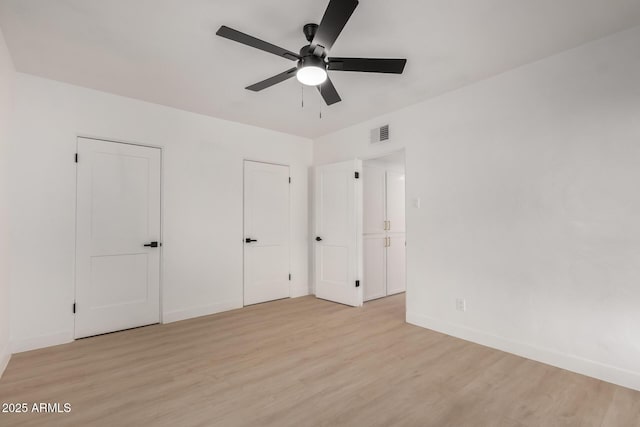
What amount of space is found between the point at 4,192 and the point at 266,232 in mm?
2897

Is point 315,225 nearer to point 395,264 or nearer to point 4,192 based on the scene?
point 395,264

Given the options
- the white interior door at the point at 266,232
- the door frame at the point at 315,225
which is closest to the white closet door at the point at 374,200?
the door frame at the point at 315,225

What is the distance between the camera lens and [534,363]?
2.67m

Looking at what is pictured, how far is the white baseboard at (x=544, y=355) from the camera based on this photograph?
2.31m

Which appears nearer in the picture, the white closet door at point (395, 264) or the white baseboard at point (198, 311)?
the white baseboard at point (198, 311)

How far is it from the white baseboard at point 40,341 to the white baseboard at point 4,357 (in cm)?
10

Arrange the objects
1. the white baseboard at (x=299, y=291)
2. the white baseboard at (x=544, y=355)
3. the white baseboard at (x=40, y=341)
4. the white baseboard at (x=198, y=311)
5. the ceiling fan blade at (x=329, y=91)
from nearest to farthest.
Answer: the white baseboard at (x=544, y=355) → the ceiling fan blade at (x=329, y=91) → the white baseboard at (x=40, y=341) → the white baseboard at (x=198, y=311) → the white baseboard at (x=299, y=291)

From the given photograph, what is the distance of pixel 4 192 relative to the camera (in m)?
2.66

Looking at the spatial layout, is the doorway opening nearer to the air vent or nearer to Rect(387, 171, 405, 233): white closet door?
Rect(387, 171, 405, 233): white closet door

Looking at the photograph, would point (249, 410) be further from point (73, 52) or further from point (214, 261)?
point (73, 52)

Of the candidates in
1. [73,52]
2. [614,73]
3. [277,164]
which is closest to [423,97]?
[614,73]

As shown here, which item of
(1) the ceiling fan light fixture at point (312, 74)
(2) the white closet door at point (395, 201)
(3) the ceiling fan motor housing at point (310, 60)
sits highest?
(3) the ceiling fan motor housing at point (310, 60)

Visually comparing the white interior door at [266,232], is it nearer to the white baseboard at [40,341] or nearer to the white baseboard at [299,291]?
the white baseboard at [299,291]

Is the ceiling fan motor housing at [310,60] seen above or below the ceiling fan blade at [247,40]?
below
